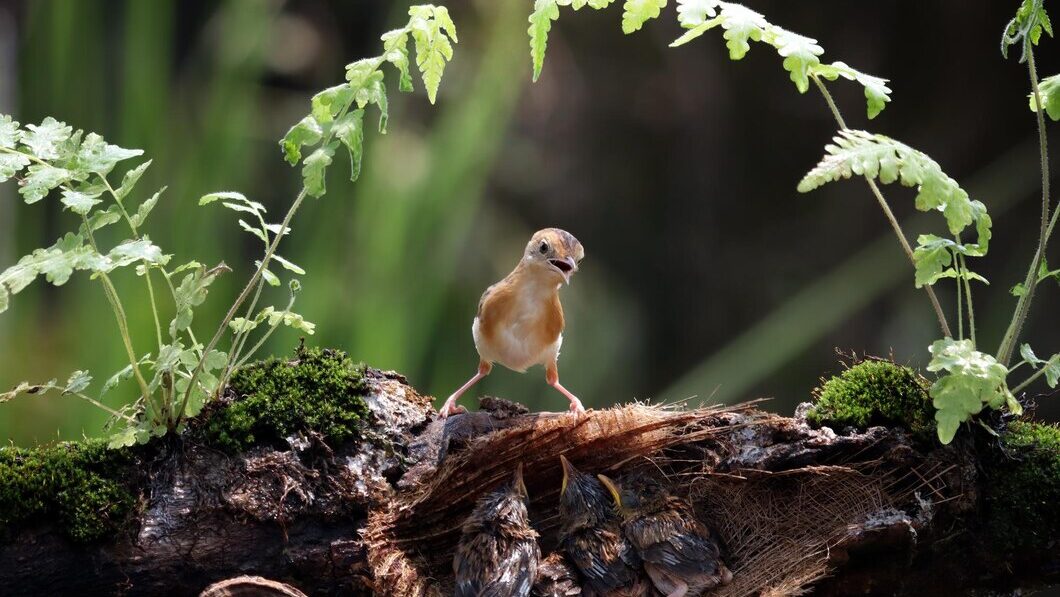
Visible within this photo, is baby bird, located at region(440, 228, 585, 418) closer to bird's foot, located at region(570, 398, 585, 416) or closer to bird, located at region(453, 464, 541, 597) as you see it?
bird's foot, located at region(570, 398, 585, 416)

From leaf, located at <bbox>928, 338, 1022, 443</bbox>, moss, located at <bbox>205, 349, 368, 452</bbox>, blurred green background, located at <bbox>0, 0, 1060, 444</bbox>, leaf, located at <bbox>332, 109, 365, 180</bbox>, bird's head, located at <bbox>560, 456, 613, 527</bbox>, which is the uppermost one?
blurred green background, located at <bbox>0, 0, 1060, 444</bbox>

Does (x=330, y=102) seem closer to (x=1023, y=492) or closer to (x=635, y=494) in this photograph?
(x=635, y=494)

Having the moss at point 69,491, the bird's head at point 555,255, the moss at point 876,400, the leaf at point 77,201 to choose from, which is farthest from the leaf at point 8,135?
the moss at point 876,400

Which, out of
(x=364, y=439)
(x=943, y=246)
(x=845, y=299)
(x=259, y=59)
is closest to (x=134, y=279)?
(x=259, y=59)

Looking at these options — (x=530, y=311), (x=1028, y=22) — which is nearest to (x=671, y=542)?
(x=530, y=311)

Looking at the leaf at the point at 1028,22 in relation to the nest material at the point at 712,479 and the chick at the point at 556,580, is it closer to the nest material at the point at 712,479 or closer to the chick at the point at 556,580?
the nest material at the point at 712,479

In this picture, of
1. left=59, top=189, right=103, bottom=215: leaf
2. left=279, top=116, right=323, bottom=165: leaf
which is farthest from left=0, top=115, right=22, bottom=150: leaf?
left=279, top=116, right=323, bottom=165: leaf

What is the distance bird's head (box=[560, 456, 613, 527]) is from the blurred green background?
4.50 ft

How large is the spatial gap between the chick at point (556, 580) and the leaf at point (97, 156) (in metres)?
1.01

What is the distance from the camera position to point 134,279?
2973 mm

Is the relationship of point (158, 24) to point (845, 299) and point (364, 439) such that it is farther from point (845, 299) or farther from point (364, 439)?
point (845, 299)

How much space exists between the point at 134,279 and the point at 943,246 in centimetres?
226

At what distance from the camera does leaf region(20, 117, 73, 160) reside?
1.65 meters

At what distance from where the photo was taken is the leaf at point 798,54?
64.9 inches
